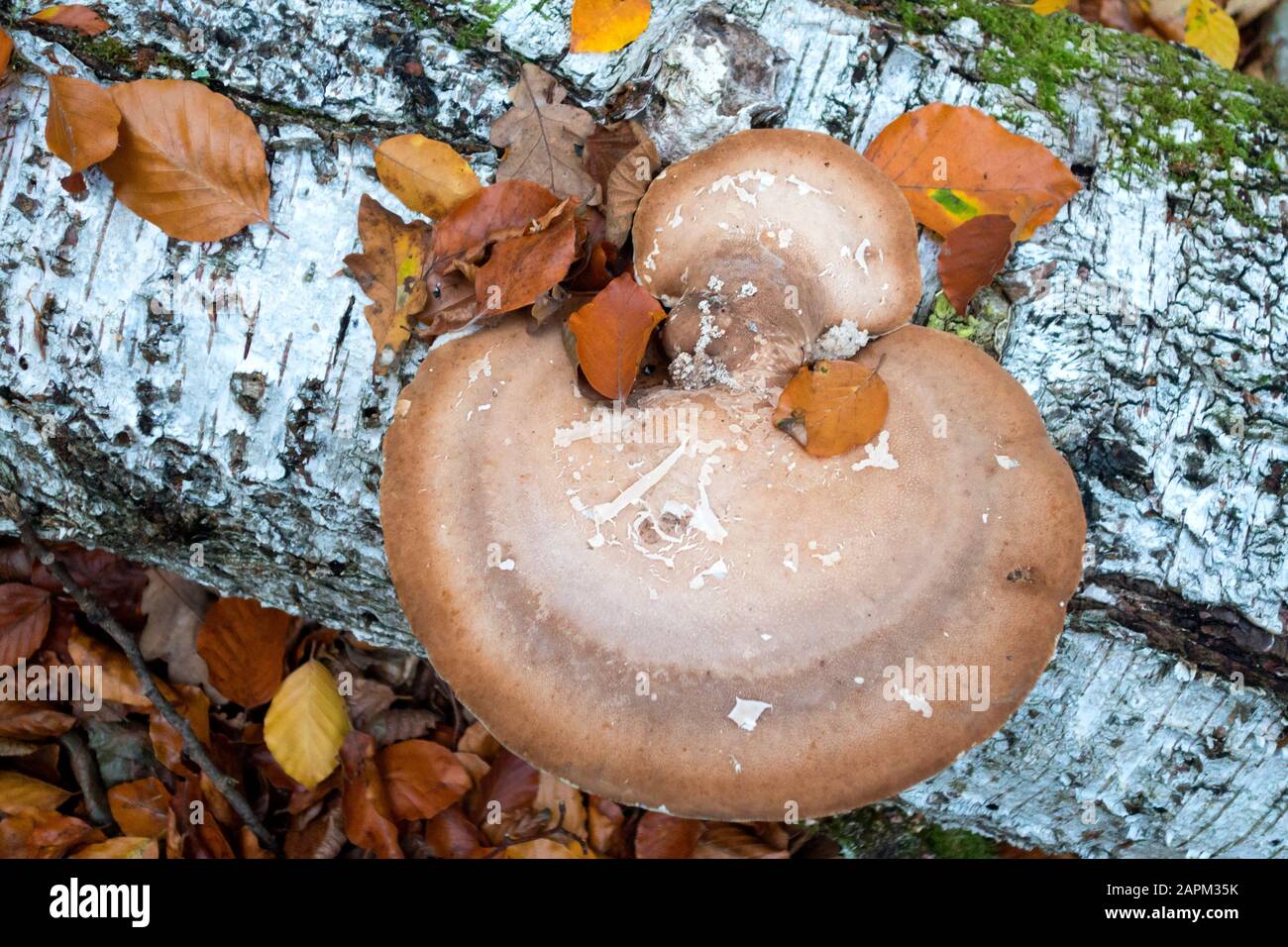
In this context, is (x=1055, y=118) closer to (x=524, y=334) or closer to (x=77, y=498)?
(x=524, y=334)

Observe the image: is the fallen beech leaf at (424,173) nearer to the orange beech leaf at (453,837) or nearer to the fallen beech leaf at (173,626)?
the fallen beech leaf at (173,626)

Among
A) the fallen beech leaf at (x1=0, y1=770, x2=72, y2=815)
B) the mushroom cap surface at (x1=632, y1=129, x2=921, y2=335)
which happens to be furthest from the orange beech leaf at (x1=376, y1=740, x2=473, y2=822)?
the mushroom cap surface at (x1=632, y1=129, x2=921, y2=335)

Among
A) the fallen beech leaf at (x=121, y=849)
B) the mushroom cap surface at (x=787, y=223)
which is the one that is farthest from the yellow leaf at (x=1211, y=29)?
the fallen beech leaf at (x=121, y=849)

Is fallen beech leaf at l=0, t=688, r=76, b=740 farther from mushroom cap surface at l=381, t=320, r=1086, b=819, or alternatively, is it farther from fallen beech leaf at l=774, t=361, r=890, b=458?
fallen beech leaf at l=774, t=361, r=890, b=458

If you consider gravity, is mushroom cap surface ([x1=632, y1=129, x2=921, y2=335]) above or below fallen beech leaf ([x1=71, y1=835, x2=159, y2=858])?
above

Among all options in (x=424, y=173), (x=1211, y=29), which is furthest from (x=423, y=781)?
(x=1211, y=29)

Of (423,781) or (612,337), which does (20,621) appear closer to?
(423,781)
